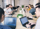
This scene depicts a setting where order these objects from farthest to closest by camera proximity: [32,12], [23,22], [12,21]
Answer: [32,12]
[23,22]
[12,21]

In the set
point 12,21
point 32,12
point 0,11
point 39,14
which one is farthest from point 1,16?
point 32,12

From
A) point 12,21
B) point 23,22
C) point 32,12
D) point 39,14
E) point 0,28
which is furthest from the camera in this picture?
point 32,12

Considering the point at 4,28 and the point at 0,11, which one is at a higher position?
the point at 0,11

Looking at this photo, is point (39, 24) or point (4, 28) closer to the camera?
point (4, 28)

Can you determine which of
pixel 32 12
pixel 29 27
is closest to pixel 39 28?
pixel 29 27

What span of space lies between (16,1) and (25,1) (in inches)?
35.6

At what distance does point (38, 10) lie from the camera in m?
1.16

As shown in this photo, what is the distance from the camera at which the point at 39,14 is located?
3.72 feet

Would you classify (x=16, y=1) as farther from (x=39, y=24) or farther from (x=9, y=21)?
(x=39, y=24)

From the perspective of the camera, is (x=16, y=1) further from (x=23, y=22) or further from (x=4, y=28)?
(x=4, y=28)

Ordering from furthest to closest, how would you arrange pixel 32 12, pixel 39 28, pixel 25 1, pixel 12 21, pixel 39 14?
pixel 25 1 < pixel 32 12 < pixel 12 21 < pixel 39 14 < pixel 39 28

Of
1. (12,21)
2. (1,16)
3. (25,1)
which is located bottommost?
(12,21)

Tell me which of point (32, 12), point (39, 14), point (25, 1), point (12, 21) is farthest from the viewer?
point (25, 1)

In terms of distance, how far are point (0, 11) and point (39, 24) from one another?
623 mm
